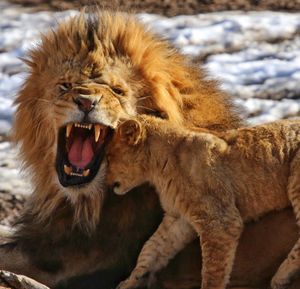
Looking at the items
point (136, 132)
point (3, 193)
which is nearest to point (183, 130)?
point (136, 132)

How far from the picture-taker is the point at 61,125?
451 cm

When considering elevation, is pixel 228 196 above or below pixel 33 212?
above

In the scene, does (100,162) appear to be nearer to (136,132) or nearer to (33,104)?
(136,132)

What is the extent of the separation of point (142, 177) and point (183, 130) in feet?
0.81

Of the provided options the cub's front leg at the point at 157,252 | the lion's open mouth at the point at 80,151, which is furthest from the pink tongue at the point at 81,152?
the cub's front leg at the point at 157,252

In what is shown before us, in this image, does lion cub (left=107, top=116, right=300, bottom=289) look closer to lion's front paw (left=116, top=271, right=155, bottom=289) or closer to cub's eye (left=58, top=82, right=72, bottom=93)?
lion's front paw (left=116, top=271, right=155, bottom=289)

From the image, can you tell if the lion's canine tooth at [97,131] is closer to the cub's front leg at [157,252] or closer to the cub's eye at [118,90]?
the cub's eye at [118,90]

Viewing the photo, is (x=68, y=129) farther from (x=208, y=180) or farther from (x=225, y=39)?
(x=225, y=39)

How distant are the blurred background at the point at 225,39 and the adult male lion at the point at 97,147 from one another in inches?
93.6

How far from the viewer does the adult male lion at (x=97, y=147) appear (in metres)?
4.52

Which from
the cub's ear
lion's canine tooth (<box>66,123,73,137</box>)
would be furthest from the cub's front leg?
lion's canine tooth (<box>66,123,73,137</box>)

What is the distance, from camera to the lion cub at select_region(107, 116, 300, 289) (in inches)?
165

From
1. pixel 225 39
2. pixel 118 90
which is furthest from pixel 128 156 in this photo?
pixel 225 39

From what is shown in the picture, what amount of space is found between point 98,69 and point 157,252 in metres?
0.77
